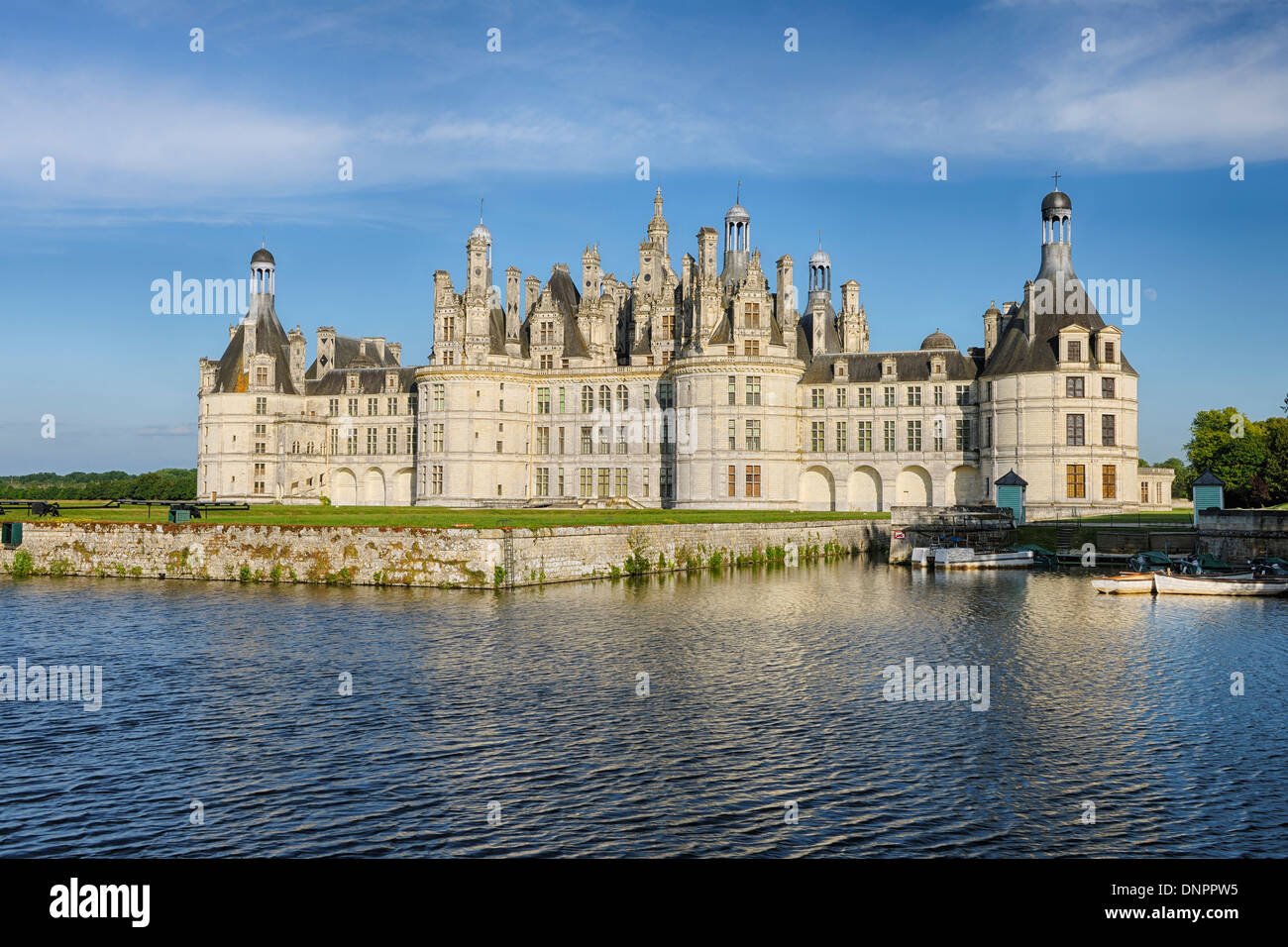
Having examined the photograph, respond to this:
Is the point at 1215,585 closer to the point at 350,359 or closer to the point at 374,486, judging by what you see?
the point at 374,486

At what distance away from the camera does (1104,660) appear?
23.6 metres

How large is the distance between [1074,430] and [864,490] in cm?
1553

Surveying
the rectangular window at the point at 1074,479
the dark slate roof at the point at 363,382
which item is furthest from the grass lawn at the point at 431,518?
the dark slate roof at the point at 363,382

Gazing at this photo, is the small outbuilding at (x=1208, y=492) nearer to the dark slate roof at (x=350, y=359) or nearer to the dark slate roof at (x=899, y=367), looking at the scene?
the dark slate roof at (x=899, y=367)

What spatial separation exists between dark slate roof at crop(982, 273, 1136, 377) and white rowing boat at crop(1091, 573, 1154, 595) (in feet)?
93.4

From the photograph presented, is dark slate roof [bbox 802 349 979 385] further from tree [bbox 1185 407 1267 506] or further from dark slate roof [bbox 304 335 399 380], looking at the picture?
dark slate roof [bbox 304 335 399 380]

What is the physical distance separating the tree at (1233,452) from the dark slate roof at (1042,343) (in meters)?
20.7

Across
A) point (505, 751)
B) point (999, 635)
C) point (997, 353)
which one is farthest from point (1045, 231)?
point (505, 751)

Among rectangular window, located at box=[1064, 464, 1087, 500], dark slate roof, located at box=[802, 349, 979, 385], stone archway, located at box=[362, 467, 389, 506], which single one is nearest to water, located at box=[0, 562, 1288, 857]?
rectangular window, located at box=[1064, 464, 1087, 500]

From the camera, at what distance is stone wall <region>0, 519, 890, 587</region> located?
37.4 meters

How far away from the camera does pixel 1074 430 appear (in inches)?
2518

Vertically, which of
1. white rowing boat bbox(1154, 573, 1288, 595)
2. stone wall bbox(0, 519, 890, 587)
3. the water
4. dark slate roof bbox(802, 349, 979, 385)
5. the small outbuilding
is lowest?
the water
